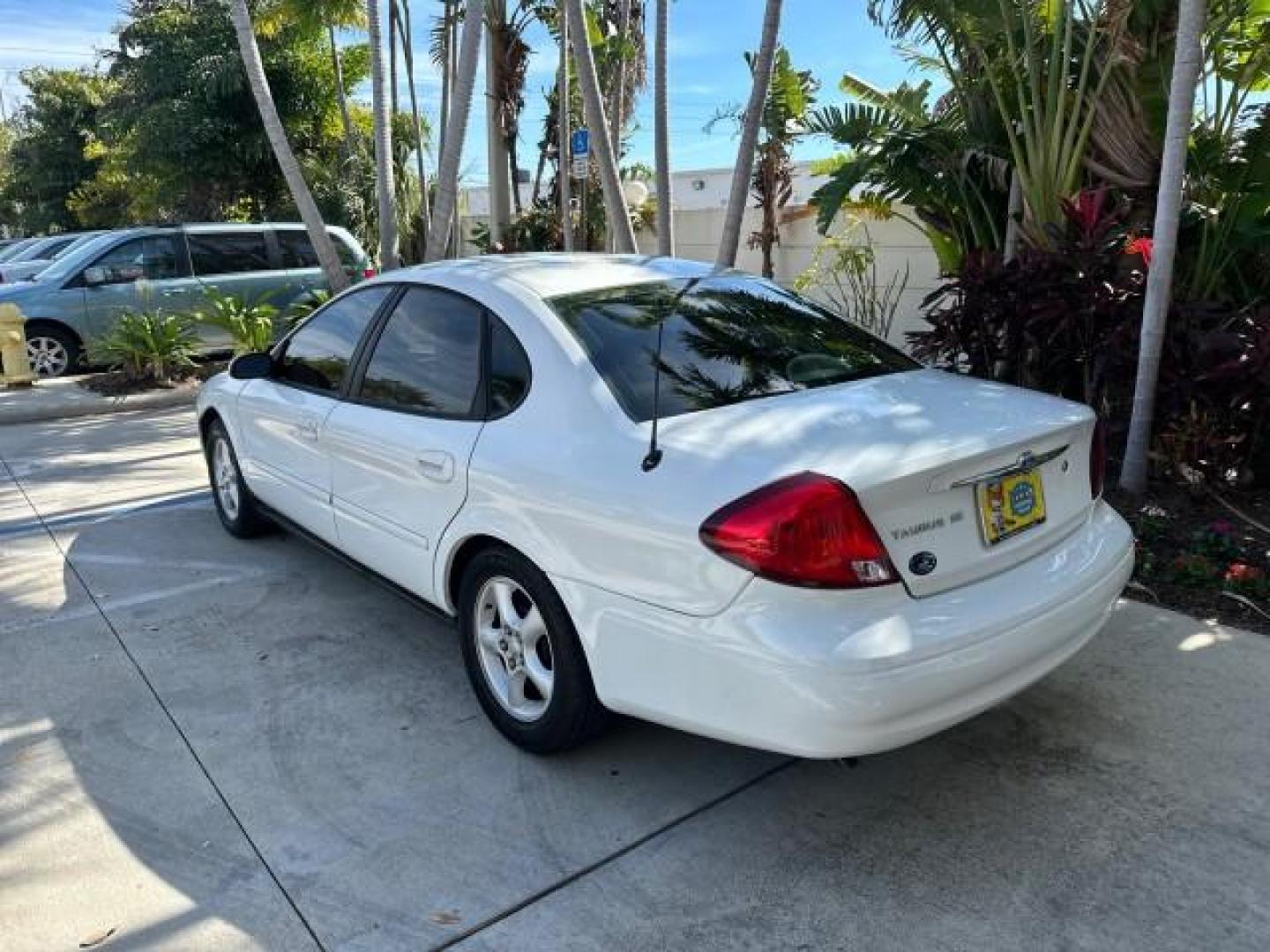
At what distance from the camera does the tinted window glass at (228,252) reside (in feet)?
37.9

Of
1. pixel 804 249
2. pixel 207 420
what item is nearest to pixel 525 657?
pixel 207 420

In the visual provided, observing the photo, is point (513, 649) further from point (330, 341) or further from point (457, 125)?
point (457, 125)

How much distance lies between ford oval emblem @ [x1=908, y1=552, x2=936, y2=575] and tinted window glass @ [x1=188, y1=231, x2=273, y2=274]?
434 inches

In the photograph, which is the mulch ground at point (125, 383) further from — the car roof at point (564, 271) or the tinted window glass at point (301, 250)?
the car roof at point (564, 271)

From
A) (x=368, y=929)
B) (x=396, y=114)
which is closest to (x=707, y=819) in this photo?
(x=368, y=929)

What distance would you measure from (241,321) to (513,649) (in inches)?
329

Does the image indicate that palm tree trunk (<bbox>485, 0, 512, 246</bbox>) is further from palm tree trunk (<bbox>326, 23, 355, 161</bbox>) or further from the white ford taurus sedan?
the white ford taurus sedan

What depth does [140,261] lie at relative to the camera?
11320 millimetres

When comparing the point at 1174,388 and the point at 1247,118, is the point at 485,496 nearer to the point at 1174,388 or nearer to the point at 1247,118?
the point at 1174,388

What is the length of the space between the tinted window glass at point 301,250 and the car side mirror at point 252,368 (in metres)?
7.54

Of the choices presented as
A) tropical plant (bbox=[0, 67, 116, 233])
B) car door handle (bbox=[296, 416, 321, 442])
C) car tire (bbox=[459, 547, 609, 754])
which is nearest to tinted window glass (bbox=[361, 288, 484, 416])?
car door handle (bbox=[296, 416, 321, 442])

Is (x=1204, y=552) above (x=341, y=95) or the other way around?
the other way around

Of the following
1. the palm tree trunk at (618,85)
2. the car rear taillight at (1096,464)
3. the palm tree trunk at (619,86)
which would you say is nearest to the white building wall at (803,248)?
the palm tree trunk at (618,85)

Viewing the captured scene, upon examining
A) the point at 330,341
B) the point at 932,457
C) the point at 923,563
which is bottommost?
the point at 923,563
